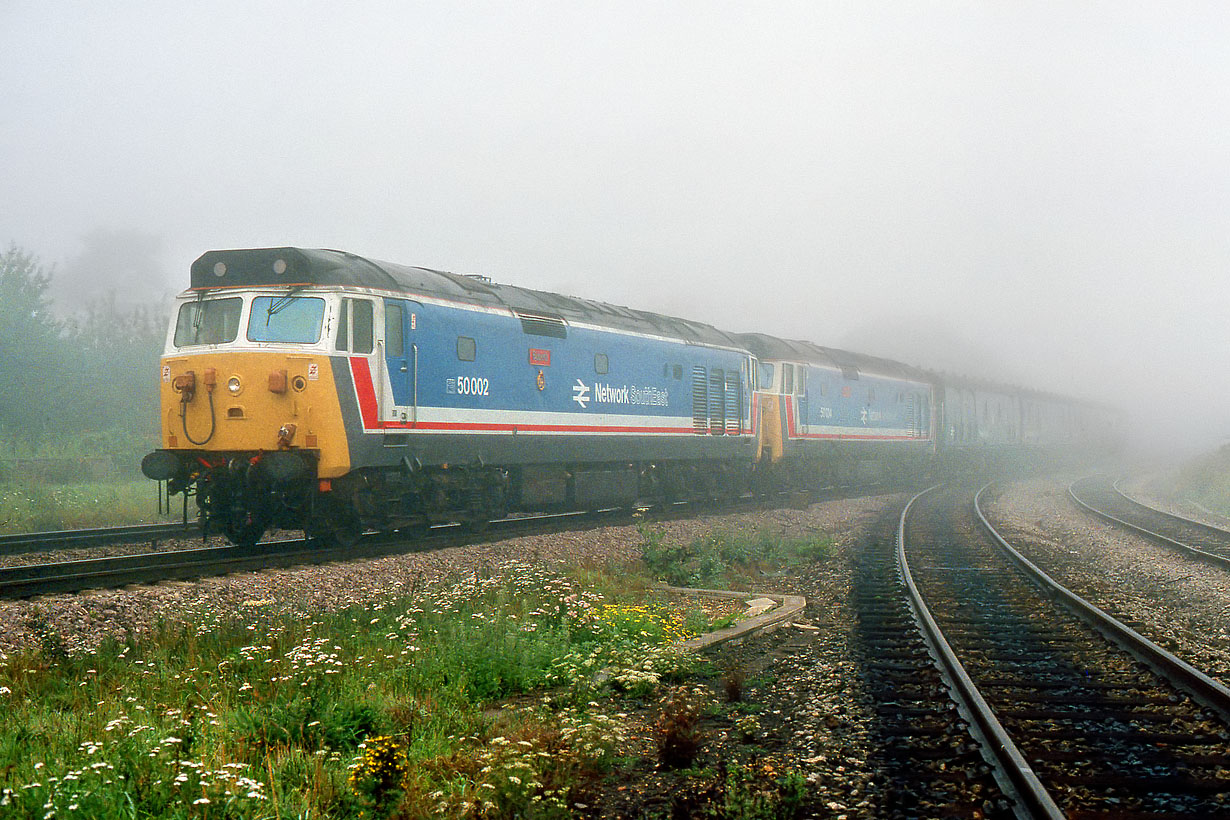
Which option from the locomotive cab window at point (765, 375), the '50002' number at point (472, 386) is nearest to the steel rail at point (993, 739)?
the '50002' number at point (472, 386)

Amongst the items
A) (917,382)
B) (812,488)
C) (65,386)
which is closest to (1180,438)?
(917,382)

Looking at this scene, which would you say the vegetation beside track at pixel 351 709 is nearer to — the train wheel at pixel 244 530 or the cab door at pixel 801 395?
the train wheel at pixel 244 530

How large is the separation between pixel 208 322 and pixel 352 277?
185 cm

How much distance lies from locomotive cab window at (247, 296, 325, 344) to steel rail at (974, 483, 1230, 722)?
28.6 ft

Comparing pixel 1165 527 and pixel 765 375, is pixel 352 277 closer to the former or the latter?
pixel 765 375

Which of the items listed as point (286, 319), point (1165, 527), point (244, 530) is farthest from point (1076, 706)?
point (1165, 527)

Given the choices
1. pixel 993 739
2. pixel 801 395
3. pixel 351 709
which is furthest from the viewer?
pixel 801 395

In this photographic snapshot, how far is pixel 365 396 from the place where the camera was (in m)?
11.7

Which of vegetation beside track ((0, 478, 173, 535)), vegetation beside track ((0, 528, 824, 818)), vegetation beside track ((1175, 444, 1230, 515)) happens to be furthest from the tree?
vegetation beside track ((1175, 444, 1230, 515))

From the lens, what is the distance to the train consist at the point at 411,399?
11.4 metres

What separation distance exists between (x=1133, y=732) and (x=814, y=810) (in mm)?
2349

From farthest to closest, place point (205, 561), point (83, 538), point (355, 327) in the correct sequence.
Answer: point (83, 538), point (355, 327), point (205, 561)

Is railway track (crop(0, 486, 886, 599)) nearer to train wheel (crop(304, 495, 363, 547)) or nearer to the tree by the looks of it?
train wheel (crop(304, 495, 363, 547))

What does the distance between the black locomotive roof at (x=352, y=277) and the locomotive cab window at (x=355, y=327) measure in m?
0.25
